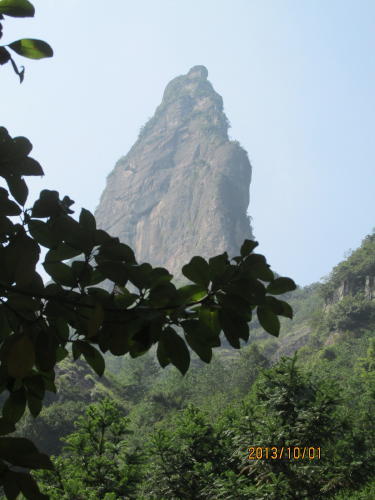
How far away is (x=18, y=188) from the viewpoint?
89 cm

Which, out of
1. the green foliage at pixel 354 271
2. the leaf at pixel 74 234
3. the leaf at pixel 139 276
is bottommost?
the leaf at pixel 139 276

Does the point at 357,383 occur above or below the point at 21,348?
below

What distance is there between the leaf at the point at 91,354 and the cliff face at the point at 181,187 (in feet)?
201

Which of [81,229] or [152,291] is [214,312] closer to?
[152,291]

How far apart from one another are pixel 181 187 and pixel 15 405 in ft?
239

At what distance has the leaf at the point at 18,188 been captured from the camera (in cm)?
88

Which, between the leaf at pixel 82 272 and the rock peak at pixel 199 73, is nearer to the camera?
the leaf at pixel 82 272

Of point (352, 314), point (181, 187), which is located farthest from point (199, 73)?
point (352, 314)

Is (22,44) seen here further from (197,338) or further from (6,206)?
(197,338)

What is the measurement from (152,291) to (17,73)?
1.37 feet

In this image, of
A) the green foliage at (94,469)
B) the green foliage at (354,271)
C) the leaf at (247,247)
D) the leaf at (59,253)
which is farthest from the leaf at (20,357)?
the green foliage at (354,271)

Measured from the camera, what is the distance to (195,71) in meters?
94.3

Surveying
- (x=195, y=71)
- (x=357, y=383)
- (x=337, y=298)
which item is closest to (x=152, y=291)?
(x=357, y=383)

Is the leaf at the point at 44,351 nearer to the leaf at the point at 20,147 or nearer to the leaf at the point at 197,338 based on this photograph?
the leaf at the point at 197,338
